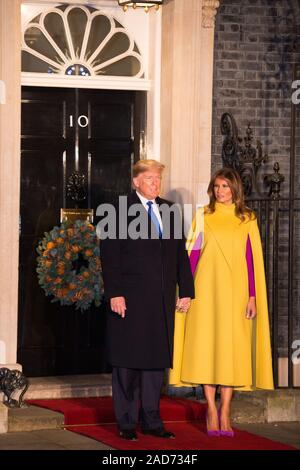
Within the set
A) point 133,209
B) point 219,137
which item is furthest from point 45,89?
point 133,209

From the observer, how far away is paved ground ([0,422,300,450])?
29.7ft

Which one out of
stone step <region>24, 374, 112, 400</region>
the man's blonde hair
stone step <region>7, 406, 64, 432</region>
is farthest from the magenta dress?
stone step <region>24, 374, 112, 400</region>

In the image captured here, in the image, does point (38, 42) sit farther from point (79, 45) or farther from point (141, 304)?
point (141, 304)

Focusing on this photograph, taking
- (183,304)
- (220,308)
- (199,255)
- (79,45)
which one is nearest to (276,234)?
(199,255)

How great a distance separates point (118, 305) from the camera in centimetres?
916

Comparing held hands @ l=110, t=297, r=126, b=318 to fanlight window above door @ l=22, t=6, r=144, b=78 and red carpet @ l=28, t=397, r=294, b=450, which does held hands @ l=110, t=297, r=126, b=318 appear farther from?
fanlight window above door @ l=22, t=6, r=144, b=78

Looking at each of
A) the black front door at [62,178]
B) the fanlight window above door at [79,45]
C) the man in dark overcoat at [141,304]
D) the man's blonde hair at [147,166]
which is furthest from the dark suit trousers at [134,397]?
the fanlight window above door at [79,45]

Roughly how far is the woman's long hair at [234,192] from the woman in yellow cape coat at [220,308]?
0.03 ft

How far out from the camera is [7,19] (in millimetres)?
10320

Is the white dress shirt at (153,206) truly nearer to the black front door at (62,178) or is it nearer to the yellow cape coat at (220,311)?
the yellow cape coat at (220,311)

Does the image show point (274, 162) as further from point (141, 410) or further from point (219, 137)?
point (141, 410)

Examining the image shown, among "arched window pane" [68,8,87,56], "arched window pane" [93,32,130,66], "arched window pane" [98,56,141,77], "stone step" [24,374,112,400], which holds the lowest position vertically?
"stone step" [24,374,112,400]

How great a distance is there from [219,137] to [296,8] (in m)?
1.36

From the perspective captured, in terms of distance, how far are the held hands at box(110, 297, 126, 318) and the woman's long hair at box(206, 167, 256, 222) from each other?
3.24 ft
